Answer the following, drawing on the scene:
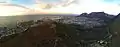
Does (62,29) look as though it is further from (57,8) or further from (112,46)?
(112,46)

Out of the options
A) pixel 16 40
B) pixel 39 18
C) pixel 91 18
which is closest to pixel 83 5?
pixel 91 18

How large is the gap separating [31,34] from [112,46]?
0.38 metres

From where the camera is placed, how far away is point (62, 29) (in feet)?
2.81

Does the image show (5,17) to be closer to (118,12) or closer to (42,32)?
(42,32)

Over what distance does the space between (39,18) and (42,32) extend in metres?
0.09

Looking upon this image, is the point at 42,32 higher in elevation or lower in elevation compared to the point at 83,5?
lower

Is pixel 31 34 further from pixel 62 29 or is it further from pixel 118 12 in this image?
pixel 118 12

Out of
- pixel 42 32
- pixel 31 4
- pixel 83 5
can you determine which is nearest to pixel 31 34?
pixel 42 32

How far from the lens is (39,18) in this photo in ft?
2.94

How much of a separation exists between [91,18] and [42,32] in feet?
0.83

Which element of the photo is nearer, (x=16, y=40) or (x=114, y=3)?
(x=16, y=40)

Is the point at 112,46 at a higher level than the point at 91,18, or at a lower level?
lower

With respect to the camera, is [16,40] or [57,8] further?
[57,8]

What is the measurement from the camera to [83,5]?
921mm
